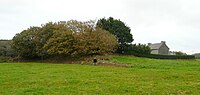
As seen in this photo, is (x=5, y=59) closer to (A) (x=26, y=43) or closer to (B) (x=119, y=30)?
(A) (x=26, y=43)

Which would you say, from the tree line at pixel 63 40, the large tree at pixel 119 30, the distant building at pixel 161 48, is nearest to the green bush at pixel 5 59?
the tree line at pixel 63 40

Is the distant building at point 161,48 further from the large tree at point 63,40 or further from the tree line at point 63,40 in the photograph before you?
the large tree at point 63,40

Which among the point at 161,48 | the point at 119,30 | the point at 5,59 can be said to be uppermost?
the point at 119,30

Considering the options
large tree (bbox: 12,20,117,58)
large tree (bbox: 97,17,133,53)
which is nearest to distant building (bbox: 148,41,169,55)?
large tree (bbox: 97,17,133,53)

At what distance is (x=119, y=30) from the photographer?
2448 inches

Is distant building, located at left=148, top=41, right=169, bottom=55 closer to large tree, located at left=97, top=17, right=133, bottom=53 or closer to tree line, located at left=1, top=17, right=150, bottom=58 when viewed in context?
large tree, located at left=97, top=17, right=133, bottom=53

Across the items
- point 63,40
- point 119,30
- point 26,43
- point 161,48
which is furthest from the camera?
point 161,48

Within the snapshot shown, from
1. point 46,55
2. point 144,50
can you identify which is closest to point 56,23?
point 46,55

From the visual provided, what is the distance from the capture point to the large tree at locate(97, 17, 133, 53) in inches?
2440

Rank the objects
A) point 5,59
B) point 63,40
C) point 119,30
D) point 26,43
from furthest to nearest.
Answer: point 119,30 → point 5,59 → point 26,43 → point 63,40

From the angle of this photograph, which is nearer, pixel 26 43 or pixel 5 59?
pixel 26 43

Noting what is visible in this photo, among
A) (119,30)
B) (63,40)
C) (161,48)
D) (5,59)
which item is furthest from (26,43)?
(161,48)

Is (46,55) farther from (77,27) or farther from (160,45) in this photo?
(160,45)

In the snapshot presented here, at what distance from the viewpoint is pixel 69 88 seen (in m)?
13.5
